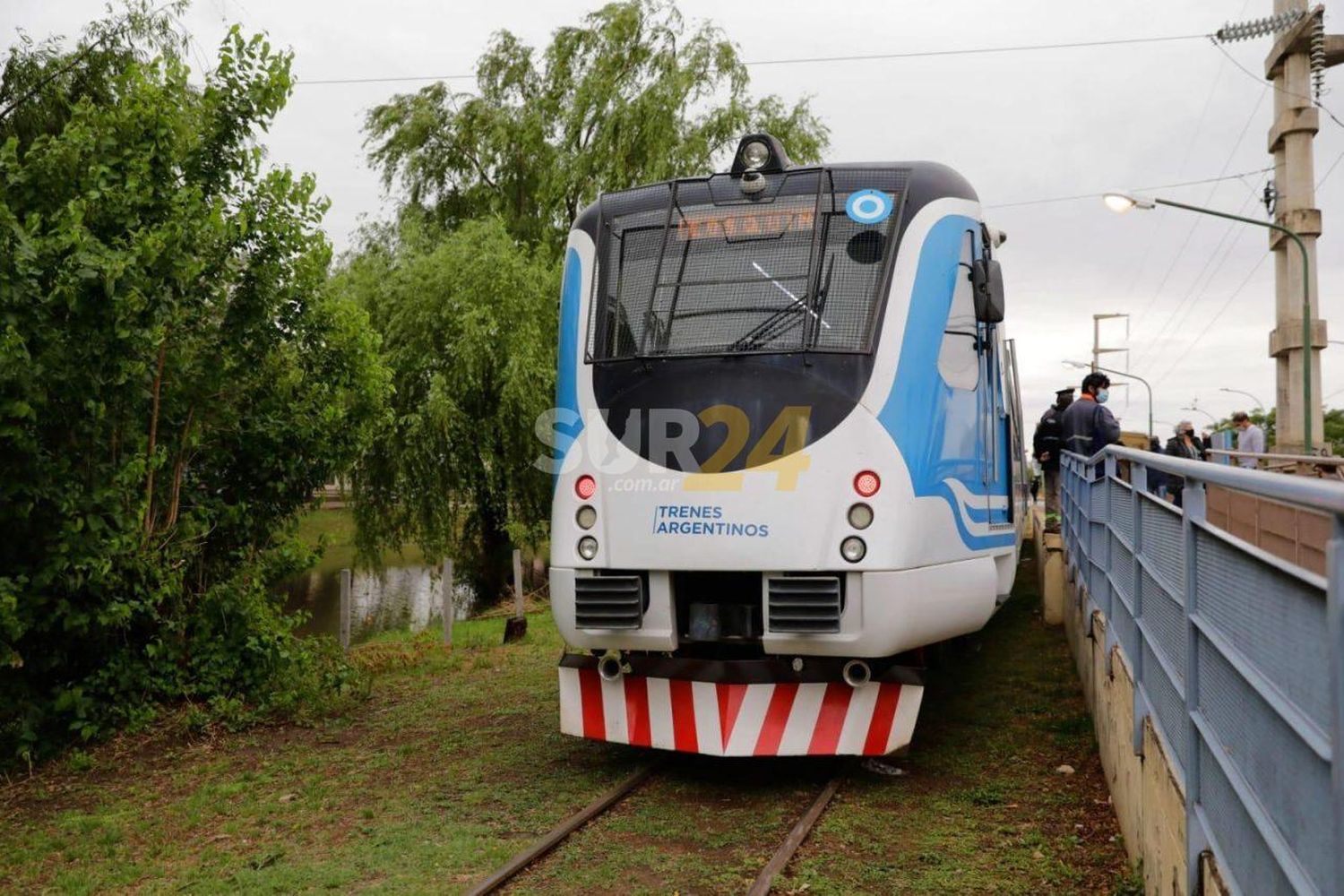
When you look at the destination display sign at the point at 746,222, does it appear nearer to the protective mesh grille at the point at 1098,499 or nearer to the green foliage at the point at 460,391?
the protective mesh grille at the point at 1098,499

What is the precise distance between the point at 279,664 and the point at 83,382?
9.17 ft

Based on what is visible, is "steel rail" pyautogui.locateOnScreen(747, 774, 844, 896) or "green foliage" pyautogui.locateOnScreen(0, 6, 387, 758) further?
"green foliage" pyautogui.locateOnScreen(0, 6, 387, 758)

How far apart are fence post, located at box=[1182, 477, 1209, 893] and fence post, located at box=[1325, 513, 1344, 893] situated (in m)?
1.60

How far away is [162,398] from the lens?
28.0 ft

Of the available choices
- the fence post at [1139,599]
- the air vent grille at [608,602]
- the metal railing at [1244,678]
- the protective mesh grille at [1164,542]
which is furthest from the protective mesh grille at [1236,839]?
the air vent grille at [608,602]

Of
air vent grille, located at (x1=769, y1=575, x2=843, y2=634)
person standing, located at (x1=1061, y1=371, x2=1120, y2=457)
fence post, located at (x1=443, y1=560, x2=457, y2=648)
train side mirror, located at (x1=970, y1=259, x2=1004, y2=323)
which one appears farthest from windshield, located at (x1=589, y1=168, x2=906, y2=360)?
fence post, located at (x1=443, y1=560, x2=457, y2=648)

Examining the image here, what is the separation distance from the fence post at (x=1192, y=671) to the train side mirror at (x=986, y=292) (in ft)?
11.8

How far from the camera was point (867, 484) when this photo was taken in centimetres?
631

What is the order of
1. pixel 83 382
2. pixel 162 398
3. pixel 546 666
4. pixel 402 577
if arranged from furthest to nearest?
pixel 402 577 → pixel 546 666 → pixel 162 398 → pixel 83 382

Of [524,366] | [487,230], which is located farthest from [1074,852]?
[487,230]

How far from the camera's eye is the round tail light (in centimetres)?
630

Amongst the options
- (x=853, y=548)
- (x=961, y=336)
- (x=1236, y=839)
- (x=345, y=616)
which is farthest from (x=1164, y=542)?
(x=345, y=616)

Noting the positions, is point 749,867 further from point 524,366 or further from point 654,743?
point 524,366

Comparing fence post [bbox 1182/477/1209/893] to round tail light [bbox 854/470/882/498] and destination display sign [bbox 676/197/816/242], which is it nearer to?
round tail light [bbox 854/470/882/498]
